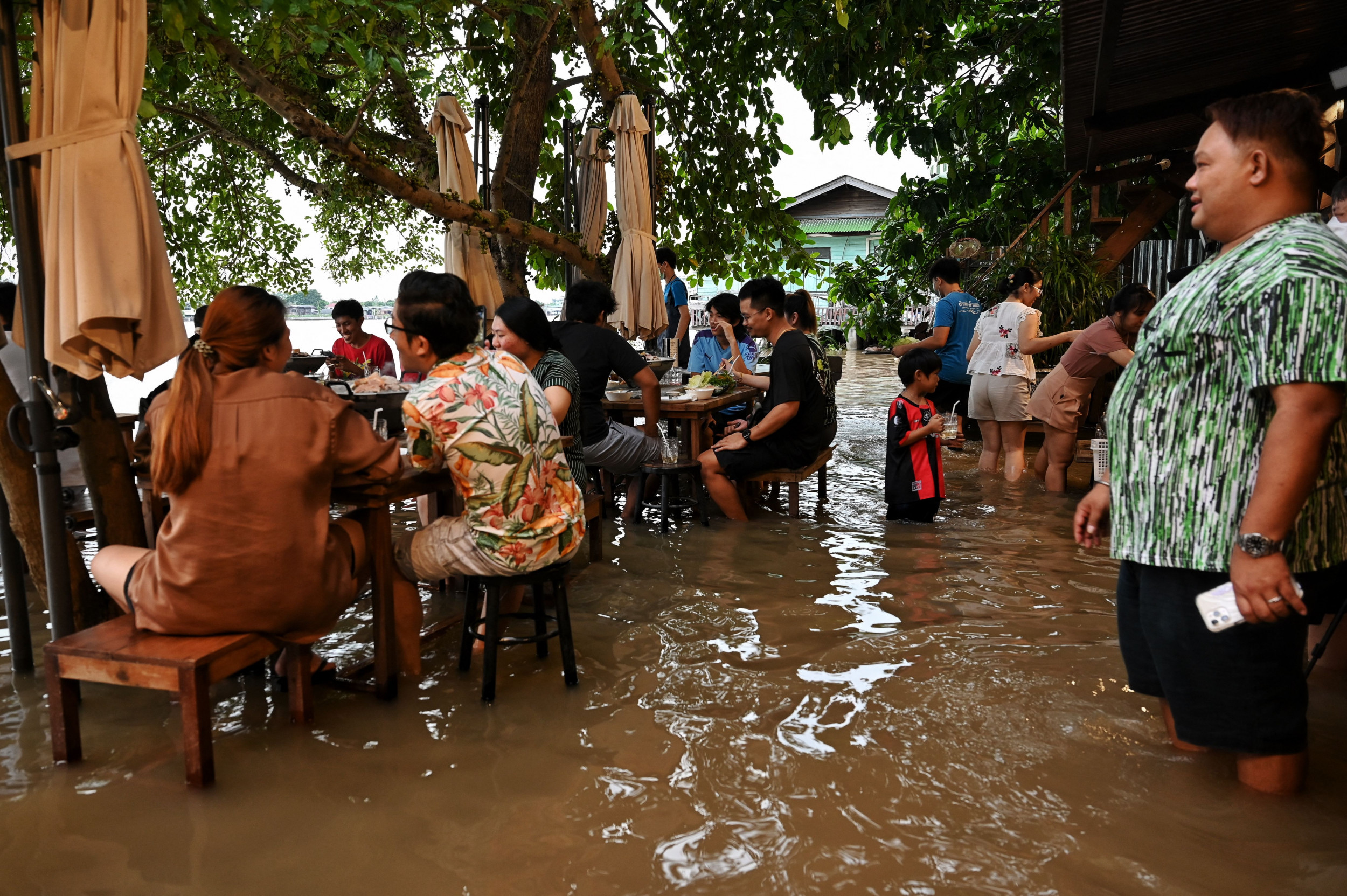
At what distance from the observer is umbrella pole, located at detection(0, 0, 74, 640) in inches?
125

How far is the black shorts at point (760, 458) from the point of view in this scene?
596 centimetres

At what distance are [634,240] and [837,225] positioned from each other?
2359 cm

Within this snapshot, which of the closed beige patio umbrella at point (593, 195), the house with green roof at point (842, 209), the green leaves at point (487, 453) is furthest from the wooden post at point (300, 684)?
the house with green roof at point (842, 209)

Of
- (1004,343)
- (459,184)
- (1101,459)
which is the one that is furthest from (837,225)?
(1101,459)

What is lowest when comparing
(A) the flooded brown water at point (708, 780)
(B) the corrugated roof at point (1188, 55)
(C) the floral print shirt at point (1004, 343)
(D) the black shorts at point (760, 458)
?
(A) the flooded brown water at point (708, 780)

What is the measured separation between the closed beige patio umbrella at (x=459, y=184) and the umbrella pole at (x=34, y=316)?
178 inches

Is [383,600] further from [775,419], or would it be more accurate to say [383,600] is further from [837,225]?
[837,225]

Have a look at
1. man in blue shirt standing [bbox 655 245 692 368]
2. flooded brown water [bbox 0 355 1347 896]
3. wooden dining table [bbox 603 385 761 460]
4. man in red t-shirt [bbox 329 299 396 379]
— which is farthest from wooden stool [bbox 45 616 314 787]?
man in blue shirt standing [bbox 655 245 692 368]

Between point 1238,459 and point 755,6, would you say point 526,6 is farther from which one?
point 1238,459

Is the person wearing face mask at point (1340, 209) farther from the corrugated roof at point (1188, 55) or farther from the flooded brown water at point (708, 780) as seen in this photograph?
the flooded brown water at point (708, 780)

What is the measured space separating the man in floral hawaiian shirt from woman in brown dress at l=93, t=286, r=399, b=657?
0.32m

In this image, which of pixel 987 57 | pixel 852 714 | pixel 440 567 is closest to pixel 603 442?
pixel 440 567

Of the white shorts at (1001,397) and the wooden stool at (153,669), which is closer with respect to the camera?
the wooden stool at (153,669)

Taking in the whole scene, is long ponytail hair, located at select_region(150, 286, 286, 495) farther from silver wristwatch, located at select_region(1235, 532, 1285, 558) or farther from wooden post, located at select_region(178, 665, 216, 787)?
silver wristwatch, located at select_region(1235, 532, 1285, 558)
